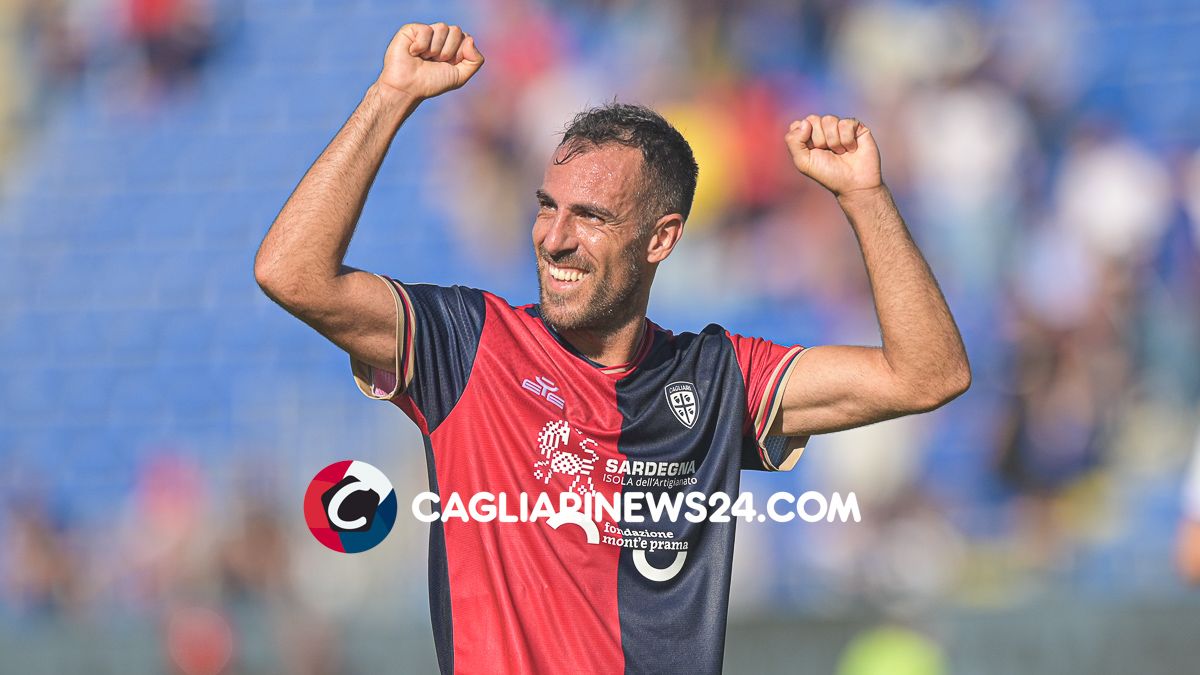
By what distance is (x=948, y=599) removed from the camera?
22.8 ft

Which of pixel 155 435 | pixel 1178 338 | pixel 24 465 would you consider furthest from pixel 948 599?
pixel 24 465

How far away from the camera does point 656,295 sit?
27.5 ft

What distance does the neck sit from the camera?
3564mm

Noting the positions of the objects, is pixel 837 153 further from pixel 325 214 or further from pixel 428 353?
pixel 325 214

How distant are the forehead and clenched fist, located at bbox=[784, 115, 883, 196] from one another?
1.32ft

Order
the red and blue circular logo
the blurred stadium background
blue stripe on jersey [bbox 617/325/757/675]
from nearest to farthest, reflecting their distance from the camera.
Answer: blue stripe on jersey [bbox 617/325/757/675]
the red and blue circular logo
the blurred stadium background

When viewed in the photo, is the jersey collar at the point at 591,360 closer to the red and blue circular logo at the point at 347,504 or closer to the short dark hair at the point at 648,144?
the short dark hair at the point at 648,144

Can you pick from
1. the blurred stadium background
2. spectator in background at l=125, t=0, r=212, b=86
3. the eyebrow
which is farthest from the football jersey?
spectator in background at l=125, t=0, r=212, b=86

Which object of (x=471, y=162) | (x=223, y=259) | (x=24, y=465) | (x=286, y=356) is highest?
(x=471, y=162)

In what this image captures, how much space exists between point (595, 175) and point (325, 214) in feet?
2.43

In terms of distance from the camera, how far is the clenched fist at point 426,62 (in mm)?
3289

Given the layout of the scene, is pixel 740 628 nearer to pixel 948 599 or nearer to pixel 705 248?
pixel 948 599

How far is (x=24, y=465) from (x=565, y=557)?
6.90 meters

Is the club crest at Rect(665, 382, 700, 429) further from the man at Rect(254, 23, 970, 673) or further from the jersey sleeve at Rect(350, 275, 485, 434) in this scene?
the jersey sleeve at Rect(350, 275, 485, 434)
